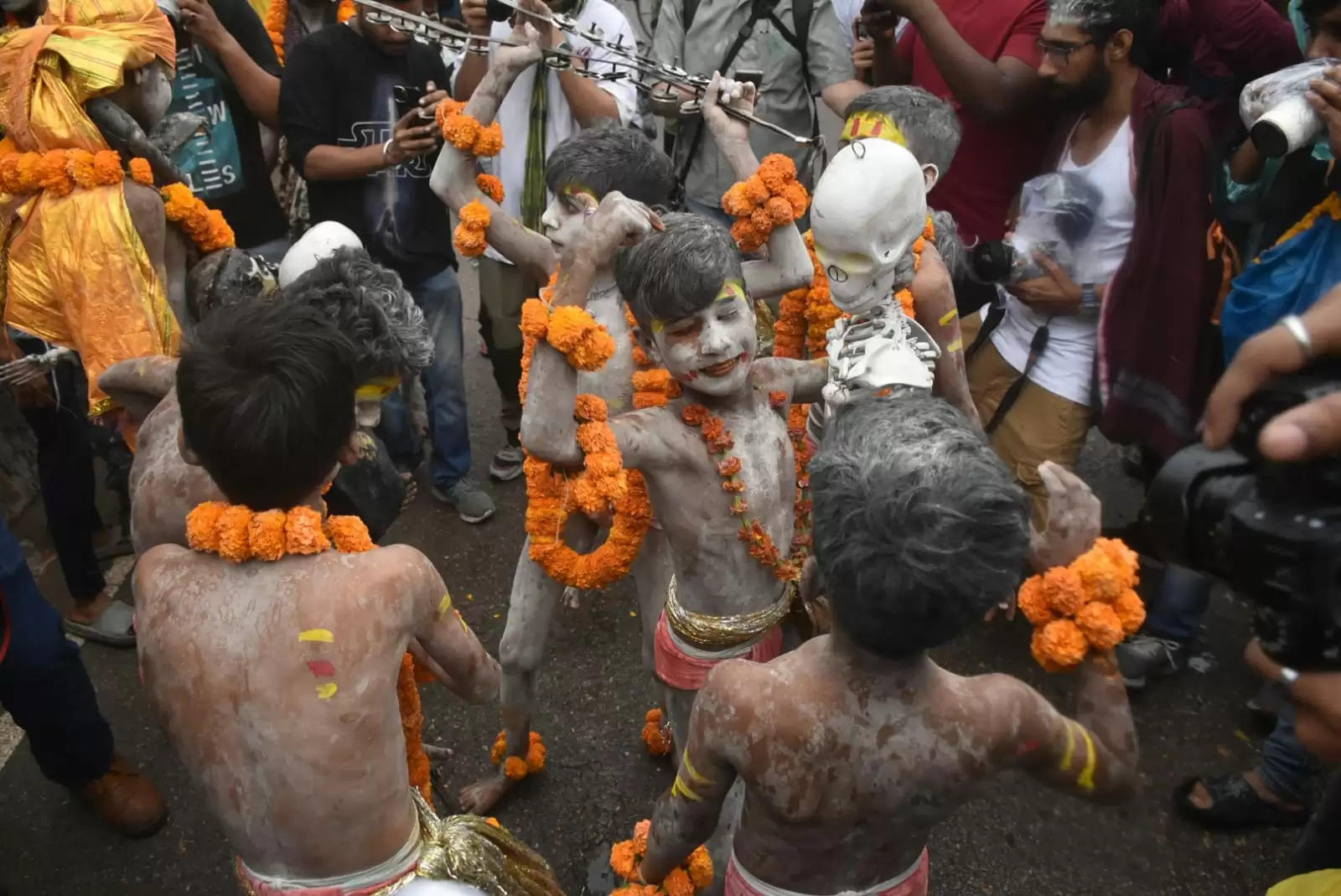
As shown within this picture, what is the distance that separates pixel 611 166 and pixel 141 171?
151cm

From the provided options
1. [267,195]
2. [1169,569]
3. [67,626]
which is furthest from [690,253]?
[67,626]

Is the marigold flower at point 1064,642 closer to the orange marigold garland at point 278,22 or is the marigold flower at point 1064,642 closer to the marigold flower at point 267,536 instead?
the marigold flower at point 267,536

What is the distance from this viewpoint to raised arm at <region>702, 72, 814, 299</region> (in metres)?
2.68

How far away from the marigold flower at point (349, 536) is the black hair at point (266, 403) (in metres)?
0.09

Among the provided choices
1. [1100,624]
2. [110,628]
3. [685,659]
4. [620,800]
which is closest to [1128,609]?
[1100,624]

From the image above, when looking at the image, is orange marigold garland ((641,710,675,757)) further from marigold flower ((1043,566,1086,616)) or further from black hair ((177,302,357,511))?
marigold flower ((1043,566,1086,616))

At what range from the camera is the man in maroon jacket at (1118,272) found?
3.15m

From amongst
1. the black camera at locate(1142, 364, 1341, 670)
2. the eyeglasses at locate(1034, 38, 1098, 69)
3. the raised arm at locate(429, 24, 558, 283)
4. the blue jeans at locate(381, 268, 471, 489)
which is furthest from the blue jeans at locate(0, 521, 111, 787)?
the eyeglasses at locate(1034, 38, 1098, 69)

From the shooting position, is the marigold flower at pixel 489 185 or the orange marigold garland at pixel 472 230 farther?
the marigold flower at pixel 489 185

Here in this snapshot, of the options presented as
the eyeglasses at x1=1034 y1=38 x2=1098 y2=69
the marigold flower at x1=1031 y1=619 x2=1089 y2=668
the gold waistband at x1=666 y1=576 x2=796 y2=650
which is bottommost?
the gold waistband at x1=666 y1=576 x2=796 y2=650

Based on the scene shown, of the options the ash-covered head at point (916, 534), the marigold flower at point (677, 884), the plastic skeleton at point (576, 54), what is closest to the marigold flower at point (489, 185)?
the plastic skeleton at point (576, 54)

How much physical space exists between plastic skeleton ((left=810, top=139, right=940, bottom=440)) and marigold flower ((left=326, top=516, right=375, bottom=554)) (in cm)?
126

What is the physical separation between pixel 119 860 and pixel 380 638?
1910 millimetres

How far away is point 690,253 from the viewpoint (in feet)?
7.41
